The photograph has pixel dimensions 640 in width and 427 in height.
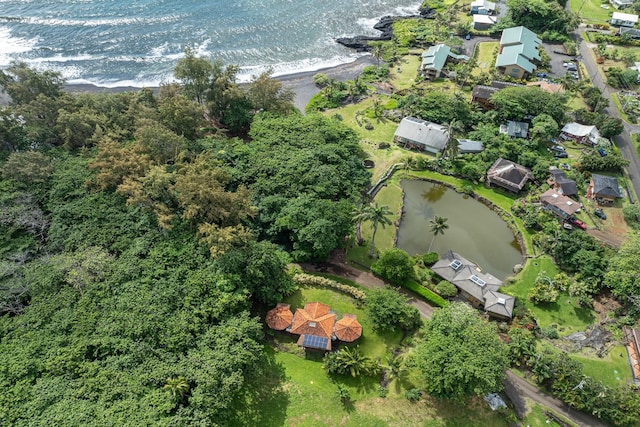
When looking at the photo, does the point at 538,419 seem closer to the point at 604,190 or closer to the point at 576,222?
the point at 576,222

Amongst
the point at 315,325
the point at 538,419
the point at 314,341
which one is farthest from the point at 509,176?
the point at 314,341

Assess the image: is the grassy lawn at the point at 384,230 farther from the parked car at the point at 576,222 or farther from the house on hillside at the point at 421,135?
the parked car at the point at 576,222

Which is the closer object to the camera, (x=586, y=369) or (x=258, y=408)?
(x=258, y=408)

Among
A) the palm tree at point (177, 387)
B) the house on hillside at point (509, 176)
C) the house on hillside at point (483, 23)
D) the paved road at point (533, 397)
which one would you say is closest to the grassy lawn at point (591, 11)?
the house on hillside at point (483, 23)

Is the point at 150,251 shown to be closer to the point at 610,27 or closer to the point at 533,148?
the point at 533,148

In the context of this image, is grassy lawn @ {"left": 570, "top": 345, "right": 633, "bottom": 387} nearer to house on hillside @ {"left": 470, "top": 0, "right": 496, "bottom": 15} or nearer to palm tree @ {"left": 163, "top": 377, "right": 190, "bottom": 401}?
palm tree @ {"left": 163, "top": 377, "right": 190, "bottom": 401}

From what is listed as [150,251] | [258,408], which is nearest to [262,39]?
[150,251]
